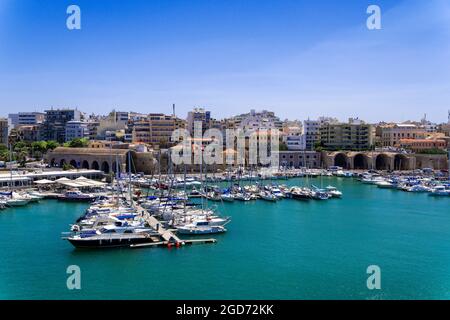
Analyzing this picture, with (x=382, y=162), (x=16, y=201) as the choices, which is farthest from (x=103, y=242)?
(x=382, y=162)

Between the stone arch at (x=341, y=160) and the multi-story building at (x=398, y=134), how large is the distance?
6.85 meters

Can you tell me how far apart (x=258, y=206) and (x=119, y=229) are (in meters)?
7.80

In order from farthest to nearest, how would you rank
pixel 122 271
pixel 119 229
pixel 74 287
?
pixel 119 229, pixel 122 271, pixel 74 287

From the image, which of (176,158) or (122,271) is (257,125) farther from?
(122,271)

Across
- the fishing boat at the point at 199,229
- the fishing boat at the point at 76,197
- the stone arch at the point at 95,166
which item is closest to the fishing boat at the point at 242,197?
the fishing boat at the point at 76,197

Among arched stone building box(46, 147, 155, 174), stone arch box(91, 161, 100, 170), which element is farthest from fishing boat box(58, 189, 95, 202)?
stone arch box(91, 161, 100, 170)

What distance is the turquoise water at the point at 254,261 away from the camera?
9258 mm

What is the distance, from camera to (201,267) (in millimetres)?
10672

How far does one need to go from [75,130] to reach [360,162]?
74.1 ft

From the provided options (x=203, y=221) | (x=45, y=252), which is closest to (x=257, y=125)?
(x=203, y=221)

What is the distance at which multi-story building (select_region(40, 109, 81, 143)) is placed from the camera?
4347 cm

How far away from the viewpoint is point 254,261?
1115 centimetres
